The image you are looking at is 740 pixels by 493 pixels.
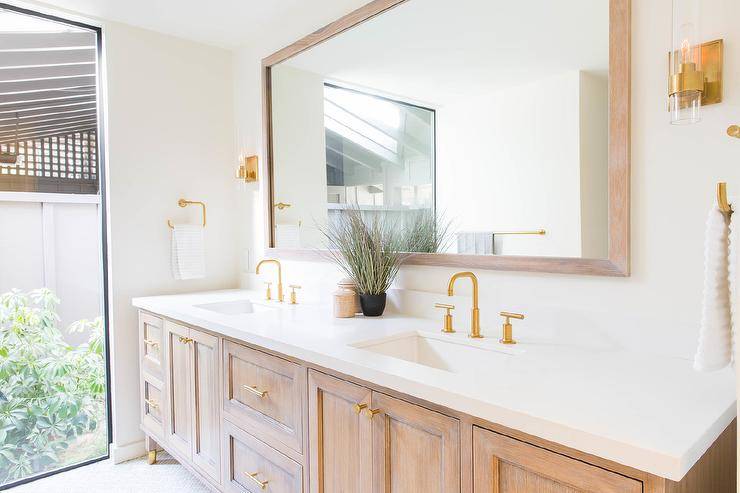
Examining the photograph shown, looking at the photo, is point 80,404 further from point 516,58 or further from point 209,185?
point 516,58

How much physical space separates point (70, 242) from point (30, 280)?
261 millimetres

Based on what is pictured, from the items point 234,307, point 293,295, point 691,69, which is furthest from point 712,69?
point 234,307

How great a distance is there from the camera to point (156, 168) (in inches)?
107

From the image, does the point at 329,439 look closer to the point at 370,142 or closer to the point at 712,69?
the point at 370,142

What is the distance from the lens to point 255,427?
1.70 meters

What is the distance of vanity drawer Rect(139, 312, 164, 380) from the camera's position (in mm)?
2373

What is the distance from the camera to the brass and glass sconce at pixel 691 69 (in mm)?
1136

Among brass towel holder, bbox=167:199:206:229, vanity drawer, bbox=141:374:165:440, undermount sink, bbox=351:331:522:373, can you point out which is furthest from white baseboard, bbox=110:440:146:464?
undermount sink, bbox=351:331:522:373

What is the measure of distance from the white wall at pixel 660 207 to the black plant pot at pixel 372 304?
667 millimetres

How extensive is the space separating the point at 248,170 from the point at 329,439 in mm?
1877

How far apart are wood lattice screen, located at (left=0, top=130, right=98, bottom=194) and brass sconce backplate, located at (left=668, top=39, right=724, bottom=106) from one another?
2730 mm

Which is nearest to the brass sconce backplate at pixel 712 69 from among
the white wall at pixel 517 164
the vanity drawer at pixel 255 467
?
the white wall at pixel 517 164

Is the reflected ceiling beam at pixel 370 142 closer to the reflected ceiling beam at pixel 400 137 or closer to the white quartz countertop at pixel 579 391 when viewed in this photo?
the reflected ceiling beam at pixel 400 137

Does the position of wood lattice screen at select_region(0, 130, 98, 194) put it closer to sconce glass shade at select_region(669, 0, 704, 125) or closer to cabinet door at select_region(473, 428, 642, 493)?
cabinet door at select_region(473, 428, 642, 493)
